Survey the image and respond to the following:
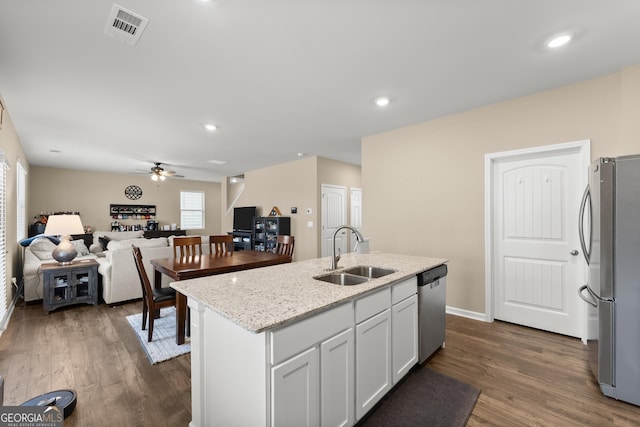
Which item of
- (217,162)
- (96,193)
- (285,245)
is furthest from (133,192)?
(285,245)

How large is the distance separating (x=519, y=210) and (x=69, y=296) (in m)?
6.02

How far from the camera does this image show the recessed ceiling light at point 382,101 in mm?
3041

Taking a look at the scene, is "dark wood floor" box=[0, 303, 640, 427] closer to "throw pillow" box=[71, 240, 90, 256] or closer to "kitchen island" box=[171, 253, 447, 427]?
"kitchen island" box=[171, 253, 447, 427]

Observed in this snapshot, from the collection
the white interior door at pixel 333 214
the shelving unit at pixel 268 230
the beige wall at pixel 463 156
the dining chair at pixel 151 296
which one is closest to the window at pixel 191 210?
the shelving unit at pixel 268 230

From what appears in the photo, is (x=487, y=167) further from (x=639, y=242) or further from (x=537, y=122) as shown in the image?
(x=639, y=242)

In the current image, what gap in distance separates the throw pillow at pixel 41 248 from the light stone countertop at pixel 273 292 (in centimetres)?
518

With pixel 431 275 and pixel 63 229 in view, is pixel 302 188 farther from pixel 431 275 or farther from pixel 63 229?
pixel 431 275

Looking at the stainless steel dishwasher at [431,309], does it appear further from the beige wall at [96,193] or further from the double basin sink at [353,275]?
the beige wall at [96,193]

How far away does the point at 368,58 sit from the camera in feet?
7.50

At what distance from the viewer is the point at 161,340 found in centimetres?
287

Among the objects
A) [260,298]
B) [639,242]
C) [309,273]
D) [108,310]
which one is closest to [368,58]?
[309,273]

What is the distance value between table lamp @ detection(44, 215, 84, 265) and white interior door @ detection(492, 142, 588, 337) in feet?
18.3

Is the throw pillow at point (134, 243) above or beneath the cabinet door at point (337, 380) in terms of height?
above

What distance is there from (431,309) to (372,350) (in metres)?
0.92
